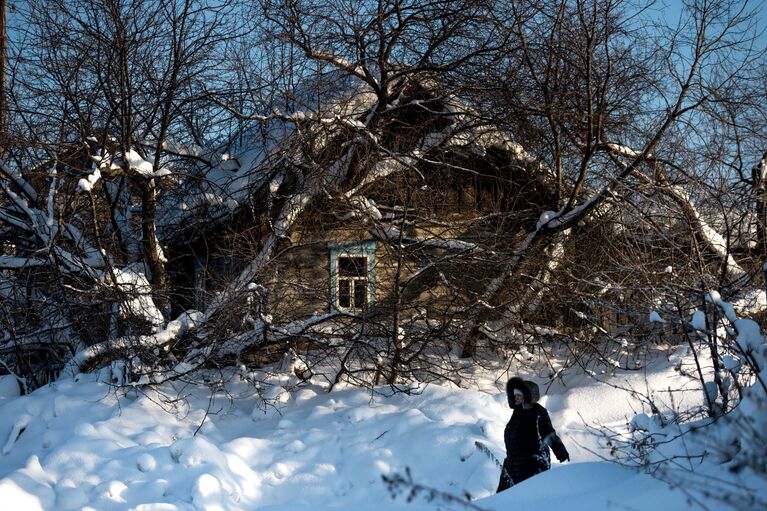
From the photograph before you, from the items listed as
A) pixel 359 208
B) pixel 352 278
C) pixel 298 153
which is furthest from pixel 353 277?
pixel 298 153

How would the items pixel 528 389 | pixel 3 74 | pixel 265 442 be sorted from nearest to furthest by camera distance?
pixel 528 389, pixel 265 442, pixel 3 74

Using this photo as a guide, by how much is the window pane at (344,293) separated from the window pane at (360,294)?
0.39 ft

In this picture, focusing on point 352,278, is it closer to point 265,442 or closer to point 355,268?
point 355,268

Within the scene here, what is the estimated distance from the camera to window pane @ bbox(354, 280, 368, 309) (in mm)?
10538

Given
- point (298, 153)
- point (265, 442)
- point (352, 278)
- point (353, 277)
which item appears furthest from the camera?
point (353, 277)

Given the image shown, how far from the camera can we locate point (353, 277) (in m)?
10.8

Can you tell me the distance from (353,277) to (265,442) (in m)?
3.07

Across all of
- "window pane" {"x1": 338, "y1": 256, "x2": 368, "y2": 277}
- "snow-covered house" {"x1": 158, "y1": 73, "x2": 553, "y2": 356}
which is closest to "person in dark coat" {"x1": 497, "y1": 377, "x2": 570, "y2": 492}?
Result: "snow-covered house" {"x1": 158, "y1": 73, "x2": 553, "y2": 356}

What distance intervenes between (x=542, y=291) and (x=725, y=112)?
12.8ft

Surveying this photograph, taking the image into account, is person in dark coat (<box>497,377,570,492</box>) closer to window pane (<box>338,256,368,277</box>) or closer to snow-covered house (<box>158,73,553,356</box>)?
snow-covered house (<box>158,73,553,356</box>)

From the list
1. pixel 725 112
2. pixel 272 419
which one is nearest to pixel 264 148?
pixel 272 419

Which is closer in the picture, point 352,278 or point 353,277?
point 352,278

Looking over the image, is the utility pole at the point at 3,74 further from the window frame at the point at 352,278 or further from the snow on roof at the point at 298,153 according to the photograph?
the window frame at the point at 352,278

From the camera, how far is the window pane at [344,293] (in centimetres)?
1083
